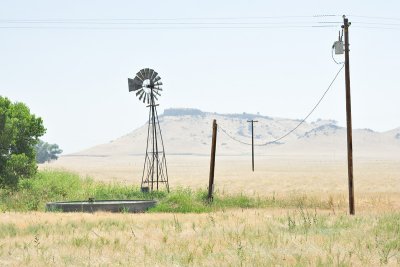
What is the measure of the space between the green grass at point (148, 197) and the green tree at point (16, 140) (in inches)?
40.9

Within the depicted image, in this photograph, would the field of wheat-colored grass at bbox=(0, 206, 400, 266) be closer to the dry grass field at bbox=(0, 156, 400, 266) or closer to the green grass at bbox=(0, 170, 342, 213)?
the dry grass field at bbox=(0, 156, 400, 266)

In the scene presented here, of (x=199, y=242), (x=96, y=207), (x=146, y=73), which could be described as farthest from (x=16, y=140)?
(x=199, y=242)

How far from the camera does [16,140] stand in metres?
39.7

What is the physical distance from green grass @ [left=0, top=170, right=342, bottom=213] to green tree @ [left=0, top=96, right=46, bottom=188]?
104cm

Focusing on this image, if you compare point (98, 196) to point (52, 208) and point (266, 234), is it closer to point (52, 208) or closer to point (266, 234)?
point (52, 208)

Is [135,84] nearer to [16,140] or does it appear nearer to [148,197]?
[148,197]

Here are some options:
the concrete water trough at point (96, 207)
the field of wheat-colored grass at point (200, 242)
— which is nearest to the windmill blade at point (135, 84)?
the concrete water trough at point (96, 207)

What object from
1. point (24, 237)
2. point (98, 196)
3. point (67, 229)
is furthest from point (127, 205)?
point (24, 237)

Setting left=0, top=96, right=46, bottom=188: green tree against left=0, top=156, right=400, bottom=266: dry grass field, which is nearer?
left=0, top=156, right=400, bottom=266: dry grass field

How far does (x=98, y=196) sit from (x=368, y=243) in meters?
Answer: 22.5

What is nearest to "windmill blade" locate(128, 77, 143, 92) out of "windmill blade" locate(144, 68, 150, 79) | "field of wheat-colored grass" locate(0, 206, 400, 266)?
"windmill blade" locate(144, 68, 150, 79)

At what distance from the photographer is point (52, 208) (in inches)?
1155

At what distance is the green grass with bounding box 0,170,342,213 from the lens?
3155cm

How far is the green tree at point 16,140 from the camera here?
123 feet
